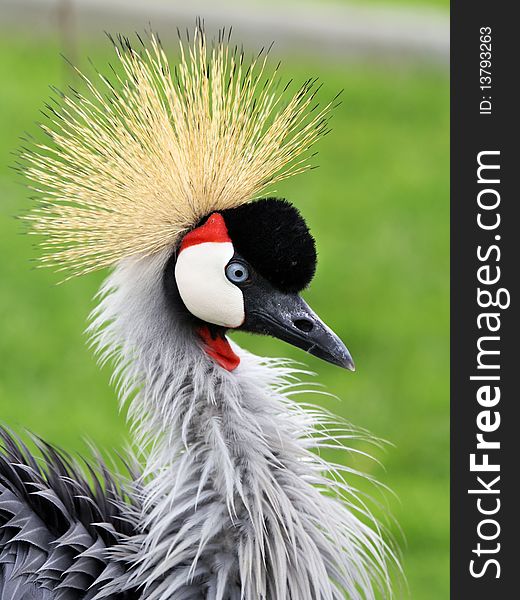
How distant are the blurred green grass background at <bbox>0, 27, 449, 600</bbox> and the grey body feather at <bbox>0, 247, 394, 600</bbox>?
1.12m

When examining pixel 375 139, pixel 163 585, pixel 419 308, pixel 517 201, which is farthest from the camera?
pixel 375 139

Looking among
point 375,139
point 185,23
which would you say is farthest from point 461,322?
point 185,23

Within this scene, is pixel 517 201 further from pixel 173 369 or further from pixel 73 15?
pixel 73 15

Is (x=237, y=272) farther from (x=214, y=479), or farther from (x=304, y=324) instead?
(x=214, y=479)

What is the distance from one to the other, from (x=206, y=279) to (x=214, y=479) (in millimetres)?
288

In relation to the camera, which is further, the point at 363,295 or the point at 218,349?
the point at 363,295

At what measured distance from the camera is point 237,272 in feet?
5.29

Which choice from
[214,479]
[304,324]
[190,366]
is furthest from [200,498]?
[304,324]

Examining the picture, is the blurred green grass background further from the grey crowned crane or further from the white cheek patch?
the white cheek patch

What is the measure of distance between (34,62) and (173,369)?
3879 mm

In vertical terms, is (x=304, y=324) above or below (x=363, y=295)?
below

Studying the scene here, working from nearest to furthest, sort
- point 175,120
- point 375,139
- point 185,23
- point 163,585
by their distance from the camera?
point 163,585, point 175,120, point 375,139, point 185,23

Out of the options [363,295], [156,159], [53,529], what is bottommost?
[53,529]

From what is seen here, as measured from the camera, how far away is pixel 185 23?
5141 millimetres
